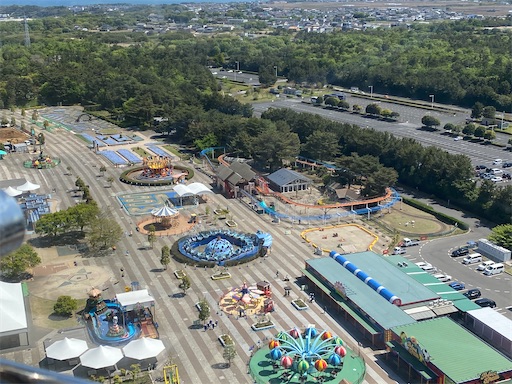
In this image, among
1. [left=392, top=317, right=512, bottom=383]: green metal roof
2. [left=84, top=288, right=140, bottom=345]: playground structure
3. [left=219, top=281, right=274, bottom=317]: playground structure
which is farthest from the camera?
[left=219, top=281, right=274, bottom=317]: playground structure

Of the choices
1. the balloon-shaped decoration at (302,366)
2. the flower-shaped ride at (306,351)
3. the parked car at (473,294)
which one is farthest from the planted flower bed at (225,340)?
the parked car at (473,294)

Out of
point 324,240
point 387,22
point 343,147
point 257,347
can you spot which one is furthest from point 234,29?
point 257,347

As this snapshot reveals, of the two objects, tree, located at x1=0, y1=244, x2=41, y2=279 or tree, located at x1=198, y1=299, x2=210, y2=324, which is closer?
tree, located at x1=198, y1=299, x2=210, y2=324

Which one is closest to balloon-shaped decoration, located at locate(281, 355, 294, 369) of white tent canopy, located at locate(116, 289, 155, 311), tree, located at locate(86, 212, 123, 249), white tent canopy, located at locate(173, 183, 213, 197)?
white tent canopy, located at locate(116, 289, 155, 311)

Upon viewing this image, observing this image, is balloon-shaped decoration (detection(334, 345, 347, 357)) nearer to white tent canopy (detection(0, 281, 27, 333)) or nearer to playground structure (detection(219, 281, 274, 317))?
playground structure (detection(219, 281, 274, 317))

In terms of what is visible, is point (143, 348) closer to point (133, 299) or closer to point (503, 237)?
point (133, 299)

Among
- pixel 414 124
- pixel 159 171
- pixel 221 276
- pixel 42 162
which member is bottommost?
pixel 414 124

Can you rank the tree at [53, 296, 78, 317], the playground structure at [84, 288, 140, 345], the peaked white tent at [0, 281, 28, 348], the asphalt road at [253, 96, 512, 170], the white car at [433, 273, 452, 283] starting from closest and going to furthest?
the peaked white tent at [0, 281, 28, 348] → the playground structure at [84, 288, 140, 345] → the tree at [53, 296, 78, 317] → the white car at [433, 273, 452, 283] → the asphalt road at [253, 96, 512, 170]

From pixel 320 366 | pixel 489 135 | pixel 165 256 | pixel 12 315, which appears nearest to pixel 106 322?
pixel 12 315
